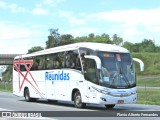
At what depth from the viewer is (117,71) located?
20.8 m

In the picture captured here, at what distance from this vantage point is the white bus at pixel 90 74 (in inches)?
810

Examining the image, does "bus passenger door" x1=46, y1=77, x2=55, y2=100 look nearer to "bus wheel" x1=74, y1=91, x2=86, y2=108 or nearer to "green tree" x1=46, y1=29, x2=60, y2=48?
"bus wheel" x1=74, y1=91, x2=86, y2=108

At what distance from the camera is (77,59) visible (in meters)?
22.4

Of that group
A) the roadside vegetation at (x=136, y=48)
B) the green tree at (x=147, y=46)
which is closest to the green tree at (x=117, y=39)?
the roadside vegetation at (x=136, y=48)

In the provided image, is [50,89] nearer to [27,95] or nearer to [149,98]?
[27,95]

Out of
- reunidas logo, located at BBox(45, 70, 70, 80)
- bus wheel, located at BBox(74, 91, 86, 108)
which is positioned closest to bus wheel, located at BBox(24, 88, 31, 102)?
reunidas logo, located at BBox(45, 70, 70, 80)

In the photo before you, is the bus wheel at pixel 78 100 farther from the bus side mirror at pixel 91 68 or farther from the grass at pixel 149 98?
the grass at pixel 149 98

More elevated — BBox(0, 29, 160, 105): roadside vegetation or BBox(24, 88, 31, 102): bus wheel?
BBox(0, 29, 160, 105): roadside vegetation

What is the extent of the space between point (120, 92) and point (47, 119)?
579 centimetres

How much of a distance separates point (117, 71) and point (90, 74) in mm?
1426

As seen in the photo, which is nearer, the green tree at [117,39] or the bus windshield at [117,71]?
the bus windshield at [117,71]

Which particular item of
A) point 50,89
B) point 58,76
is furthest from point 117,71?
point 50,89

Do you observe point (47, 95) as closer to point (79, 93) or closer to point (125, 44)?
point (79, 93)

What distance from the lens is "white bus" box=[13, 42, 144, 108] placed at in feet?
67.5
